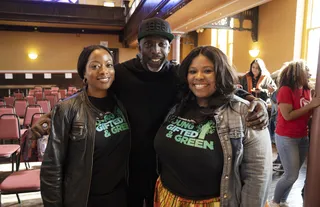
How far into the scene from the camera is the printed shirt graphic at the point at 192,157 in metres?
1.16

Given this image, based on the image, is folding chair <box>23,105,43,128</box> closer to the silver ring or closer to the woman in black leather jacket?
the silver ring

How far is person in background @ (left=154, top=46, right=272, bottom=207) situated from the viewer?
1.13 metres

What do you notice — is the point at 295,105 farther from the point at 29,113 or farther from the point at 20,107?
the point at 20,107

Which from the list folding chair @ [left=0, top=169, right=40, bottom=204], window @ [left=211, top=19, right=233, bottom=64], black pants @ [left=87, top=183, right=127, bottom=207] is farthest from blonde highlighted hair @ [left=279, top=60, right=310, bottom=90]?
window @ [left=211, top=19, right=233, bottom=64]

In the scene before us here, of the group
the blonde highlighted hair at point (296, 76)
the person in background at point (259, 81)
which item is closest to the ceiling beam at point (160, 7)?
the person in background at point (259, 81)

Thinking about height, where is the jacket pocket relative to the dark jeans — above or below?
above

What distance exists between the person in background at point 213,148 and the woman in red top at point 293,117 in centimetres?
154

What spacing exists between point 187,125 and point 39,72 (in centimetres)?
1241

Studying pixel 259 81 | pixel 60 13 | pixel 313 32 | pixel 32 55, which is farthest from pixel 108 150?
pixel 32 55

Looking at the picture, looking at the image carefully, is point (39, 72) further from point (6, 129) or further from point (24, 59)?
point (6, 129)

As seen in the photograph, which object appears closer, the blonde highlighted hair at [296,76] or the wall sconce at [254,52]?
the blonde highlighted hair at [296,76]

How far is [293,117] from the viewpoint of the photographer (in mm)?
2438

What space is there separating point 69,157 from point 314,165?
4.71ft

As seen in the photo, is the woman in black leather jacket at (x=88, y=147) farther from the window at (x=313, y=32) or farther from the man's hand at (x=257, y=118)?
the window at (x=313, y=32)
